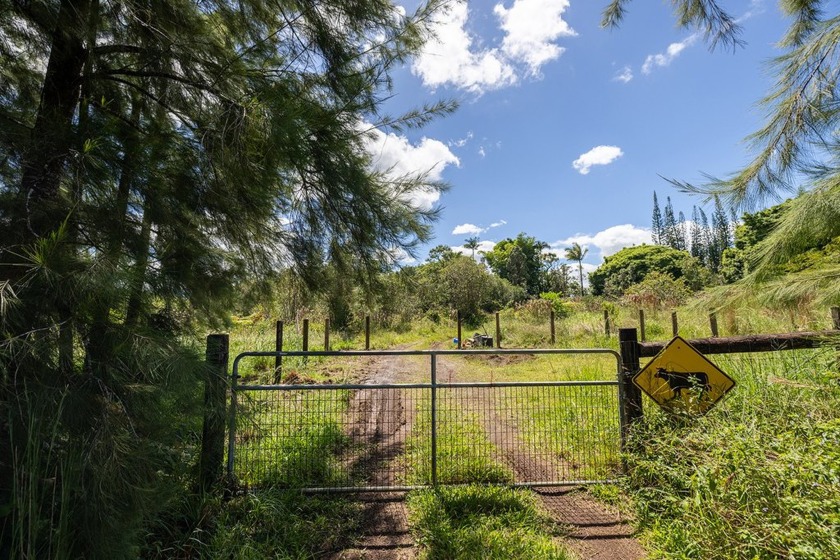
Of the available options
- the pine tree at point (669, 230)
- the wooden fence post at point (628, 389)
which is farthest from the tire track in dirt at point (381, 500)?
the pine tree at point (669, 230)

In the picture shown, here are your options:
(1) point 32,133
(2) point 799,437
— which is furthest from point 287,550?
(2) point 799,437

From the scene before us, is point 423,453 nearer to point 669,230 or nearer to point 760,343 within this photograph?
point 760,343

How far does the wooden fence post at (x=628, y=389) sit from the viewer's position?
346cm

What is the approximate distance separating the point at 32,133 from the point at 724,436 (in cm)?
442

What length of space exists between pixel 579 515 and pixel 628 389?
46.8 inches

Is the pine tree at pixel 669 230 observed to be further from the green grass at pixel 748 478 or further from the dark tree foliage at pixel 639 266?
the green grass at pixel 748 478

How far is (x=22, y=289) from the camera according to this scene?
4.59 ft

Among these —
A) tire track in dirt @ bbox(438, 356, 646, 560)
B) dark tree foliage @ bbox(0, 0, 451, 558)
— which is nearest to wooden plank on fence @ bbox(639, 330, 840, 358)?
tire track in dirt @ bbox(438, 356, 646, 560)

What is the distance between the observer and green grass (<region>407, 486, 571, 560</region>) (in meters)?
2.44

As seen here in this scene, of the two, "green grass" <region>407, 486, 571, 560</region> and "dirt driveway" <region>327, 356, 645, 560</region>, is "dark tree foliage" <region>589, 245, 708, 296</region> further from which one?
"green grass" <region>407, 486, 571, 560</region>

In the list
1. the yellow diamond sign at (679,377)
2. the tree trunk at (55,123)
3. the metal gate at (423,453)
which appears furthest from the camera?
the metal gate at (423,453)

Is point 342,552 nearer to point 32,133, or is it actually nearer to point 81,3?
point 32,133

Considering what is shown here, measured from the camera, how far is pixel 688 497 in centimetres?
248

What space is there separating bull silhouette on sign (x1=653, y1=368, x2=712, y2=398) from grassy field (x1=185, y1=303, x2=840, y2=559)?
24 centimetres
